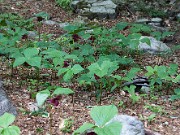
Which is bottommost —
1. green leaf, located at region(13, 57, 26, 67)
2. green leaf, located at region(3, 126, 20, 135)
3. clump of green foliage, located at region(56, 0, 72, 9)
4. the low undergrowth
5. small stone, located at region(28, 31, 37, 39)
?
small stone, located at region(28, 31, 37, 39)

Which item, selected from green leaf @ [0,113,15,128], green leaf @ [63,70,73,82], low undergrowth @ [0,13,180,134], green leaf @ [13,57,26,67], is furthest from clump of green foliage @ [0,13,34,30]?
green leaf @ [0,113,15,128]

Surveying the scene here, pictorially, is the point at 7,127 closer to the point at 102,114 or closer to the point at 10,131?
the point at 10,131

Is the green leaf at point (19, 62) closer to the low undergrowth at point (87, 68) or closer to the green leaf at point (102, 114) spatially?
the low undergrowth at point (87, 68)

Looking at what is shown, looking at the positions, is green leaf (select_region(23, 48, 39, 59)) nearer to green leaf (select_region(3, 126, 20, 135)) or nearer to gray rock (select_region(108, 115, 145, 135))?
gray rock (select_region(108, 115, 145, 135))

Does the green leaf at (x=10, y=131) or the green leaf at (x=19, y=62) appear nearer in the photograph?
the green leaf at (x=10, y=131)

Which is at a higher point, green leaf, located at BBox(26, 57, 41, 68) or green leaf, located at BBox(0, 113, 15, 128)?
green leaf, located at BBox(0, 113, 15, 128)

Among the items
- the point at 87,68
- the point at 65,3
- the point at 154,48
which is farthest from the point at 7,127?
the point at 65,3

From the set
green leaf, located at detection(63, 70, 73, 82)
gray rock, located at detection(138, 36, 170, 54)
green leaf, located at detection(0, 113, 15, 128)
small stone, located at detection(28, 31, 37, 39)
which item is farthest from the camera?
small stone, located at detection(28, 31, 37, 39)

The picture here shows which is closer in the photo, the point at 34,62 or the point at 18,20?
the point at 34,62

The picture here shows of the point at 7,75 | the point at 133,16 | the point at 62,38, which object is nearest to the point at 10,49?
the point at 7,75

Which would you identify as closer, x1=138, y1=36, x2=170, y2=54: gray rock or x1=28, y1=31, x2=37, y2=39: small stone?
x1=138, y1=36, x2=170, y2=54: gray rock

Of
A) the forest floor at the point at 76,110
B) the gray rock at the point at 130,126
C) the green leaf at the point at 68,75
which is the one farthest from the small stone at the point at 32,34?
the gray rock at the point at 130,126

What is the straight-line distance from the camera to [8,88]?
13.9 feet

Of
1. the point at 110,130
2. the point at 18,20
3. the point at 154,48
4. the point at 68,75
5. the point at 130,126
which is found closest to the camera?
the point at 110,130
